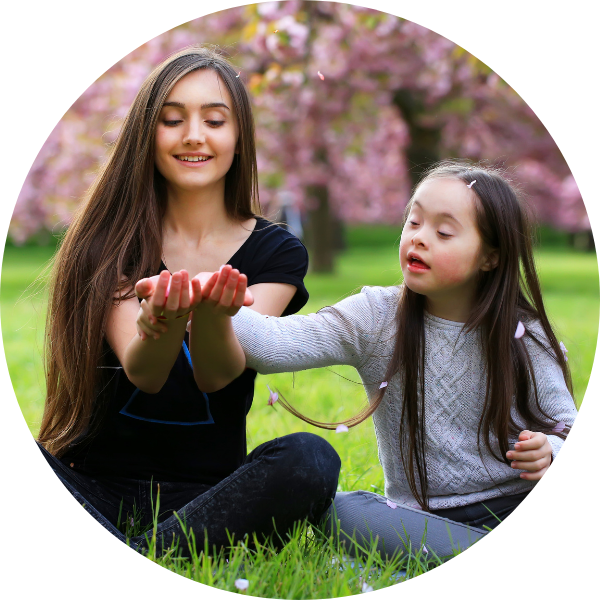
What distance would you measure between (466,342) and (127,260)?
1.01 metres

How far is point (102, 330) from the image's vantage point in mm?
1957

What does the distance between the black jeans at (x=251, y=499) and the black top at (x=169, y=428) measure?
0.34ft

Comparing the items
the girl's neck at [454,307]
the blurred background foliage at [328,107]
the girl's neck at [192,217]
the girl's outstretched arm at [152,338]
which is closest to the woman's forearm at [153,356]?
the girl's outstretched arm at [152,338]

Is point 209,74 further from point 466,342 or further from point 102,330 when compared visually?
point 466,342

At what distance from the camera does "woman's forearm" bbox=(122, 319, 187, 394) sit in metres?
1.66

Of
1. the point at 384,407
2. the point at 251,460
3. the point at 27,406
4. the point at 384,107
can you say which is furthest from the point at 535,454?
the point at 384,107

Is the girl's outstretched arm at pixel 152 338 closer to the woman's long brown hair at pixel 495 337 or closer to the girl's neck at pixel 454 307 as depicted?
the woman's long brown hair at pixel 495 337

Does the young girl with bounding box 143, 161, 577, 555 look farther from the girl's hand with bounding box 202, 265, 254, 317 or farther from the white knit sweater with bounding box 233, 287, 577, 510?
the girl's hand with bounding box 202, 265, 254, 317

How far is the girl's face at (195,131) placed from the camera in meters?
2.00

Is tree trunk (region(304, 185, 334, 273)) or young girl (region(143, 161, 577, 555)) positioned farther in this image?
tree trunk (region(304, 185, 334, 273))

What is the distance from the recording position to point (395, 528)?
1972 millimetres

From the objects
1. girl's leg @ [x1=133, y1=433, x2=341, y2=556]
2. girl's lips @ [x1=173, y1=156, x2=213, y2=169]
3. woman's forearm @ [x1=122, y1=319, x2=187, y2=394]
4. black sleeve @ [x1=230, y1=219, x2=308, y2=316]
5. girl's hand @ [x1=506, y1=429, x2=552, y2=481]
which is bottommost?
girl's leg @ [x1=133, y1=433, x2=341, y2=556]

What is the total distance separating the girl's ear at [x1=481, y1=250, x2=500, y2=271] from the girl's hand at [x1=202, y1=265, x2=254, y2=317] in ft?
2.61

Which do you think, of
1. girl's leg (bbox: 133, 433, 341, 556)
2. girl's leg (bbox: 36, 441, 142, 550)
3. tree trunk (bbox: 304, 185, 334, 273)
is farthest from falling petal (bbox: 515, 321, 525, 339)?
tree trunk (bbox: 304, 185, 334, 273)
